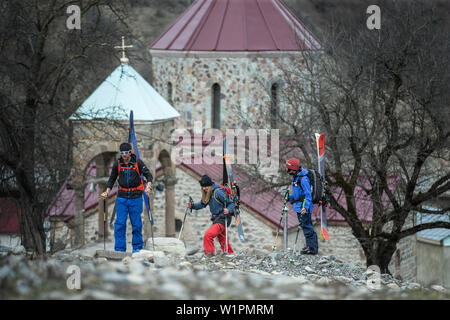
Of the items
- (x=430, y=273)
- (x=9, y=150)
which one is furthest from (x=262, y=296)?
(x=430, y=273)

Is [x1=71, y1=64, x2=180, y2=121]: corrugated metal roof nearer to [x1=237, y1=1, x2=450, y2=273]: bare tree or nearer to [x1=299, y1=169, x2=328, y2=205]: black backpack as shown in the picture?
[x1=237, y1=1, x2=450, y2=273]: bare tree

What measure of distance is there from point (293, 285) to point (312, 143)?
31.1 feet

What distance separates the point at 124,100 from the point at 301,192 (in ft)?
25.7

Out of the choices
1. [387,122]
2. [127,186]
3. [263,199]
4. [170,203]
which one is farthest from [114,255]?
[263,199]

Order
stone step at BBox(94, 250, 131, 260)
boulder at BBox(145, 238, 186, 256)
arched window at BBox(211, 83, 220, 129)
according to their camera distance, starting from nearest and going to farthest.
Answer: stone step at BBox(94, 250, 131, 260), boulder at BBox(145, 238, 186, 256), arched window at BBox(211, 83, 220, 129)

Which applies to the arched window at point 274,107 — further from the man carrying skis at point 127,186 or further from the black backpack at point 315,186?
the man carrying skis at point 127,186

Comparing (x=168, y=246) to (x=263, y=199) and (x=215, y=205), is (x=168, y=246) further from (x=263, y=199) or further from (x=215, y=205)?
(x=263, y=199)

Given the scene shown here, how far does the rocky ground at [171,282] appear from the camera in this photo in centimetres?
870

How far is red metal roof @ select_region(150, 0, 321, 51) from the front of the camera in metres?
26.6

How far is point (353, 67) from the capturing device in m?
18.7

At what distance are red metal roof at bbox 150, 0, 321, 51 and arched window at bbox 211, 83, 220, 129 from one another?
131 centimetres

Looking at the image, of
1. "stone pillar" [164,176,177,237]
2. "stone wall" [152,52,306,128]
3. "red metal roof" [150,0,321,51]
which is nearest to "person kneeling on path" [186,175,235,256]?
"stone pillar" [164,176,177,237]

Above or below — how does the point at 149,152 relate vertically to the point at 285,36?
below

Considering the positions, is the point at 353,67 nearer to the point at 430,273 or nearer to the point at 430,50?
the point at 430,50
